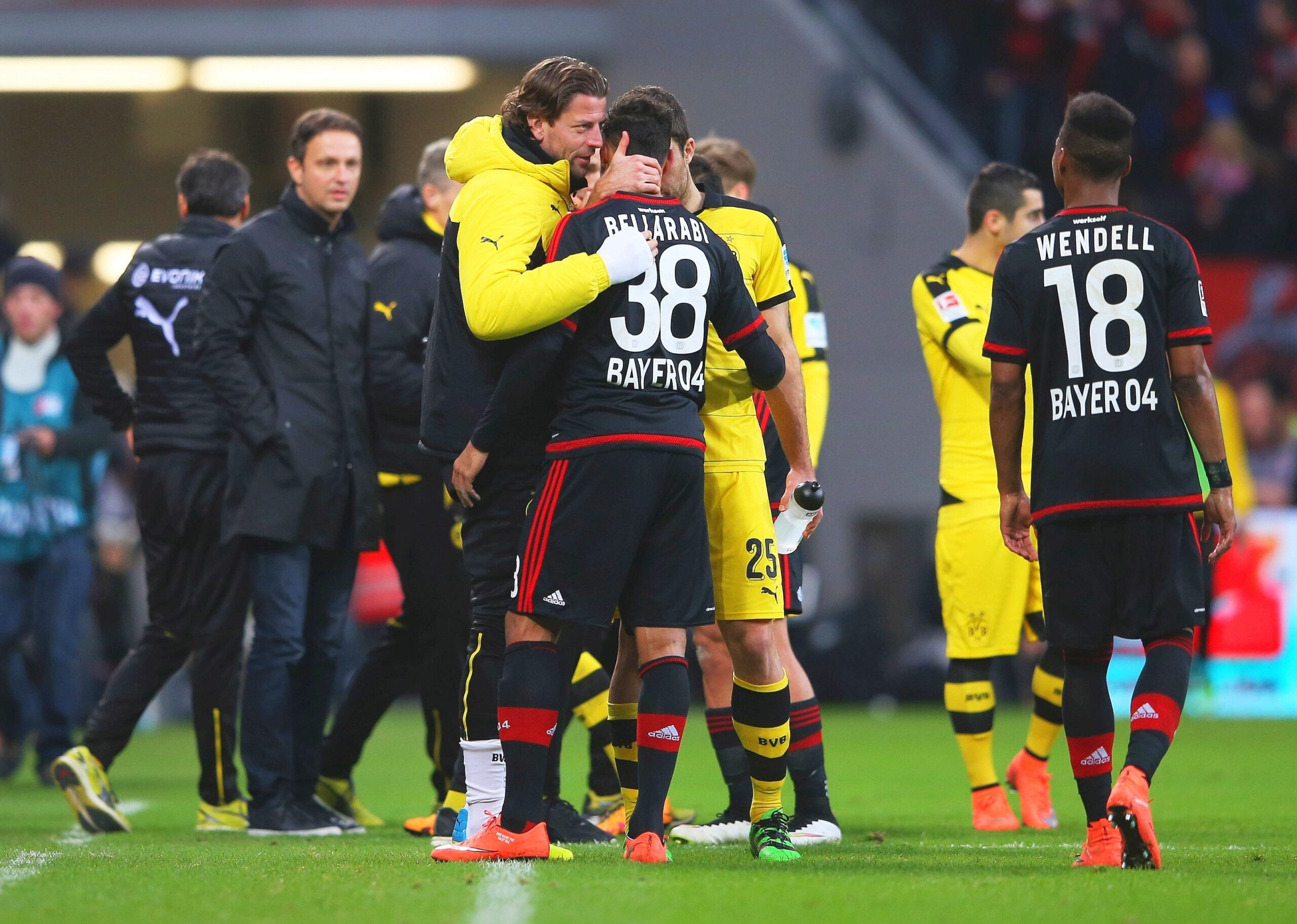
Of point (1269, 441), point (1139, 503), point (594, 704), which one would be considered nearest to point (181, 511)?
point (594, 704)

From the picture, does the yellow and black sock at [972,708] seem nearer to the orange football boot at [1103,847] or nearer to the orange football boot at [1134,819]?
the orange football boot at [1103,847]

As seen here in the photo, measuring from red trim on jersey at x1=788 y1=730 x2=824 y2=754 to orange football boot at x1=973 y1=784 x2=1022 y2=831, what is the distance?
0.85 m

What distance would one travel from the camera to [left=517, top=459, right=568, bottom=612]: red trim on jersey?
4648 mm

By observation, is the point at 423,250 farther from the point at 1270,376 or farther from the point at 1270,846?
the point at 1270,376

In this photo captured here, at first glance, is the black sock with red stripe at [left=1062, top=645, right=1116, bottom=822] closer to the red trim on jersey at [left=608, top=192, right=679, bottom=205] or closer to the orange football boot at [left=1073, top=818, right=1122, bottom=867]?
the orange football boot at [left=1073, top=818, right=1122, bottom=867]

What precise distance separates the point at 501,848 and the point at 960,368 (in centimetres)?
288

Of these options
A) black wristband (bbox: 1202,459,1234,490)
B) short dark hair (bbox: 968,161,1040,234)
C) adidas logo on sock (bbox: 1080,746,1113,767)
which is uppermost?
short dark hair (bbox: 968,161,1040,234)

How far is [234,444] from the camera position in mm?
6473

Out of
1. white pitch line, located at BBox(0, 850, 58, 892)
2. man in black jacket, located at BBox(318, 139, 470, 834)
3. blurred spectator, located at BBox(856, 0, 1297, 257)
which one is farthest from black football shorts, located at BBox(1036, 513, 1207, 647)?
blurred spectator, located at BBox(856, 0, 1297, 257)

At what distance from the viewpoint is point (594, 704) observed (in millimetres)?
6426

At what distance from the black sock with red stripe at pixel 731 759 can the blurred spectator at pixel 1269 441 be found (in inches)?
348

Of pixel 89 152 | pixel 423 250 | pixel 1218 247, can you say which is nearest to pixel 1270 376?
pixel 1218 247

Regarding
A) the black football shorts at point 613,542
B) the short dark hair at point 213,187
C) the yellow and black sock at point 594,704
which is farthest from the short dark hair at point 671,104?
the short dark hair at point 213,187

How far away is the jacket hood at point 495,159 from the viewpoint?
16.4 feet
